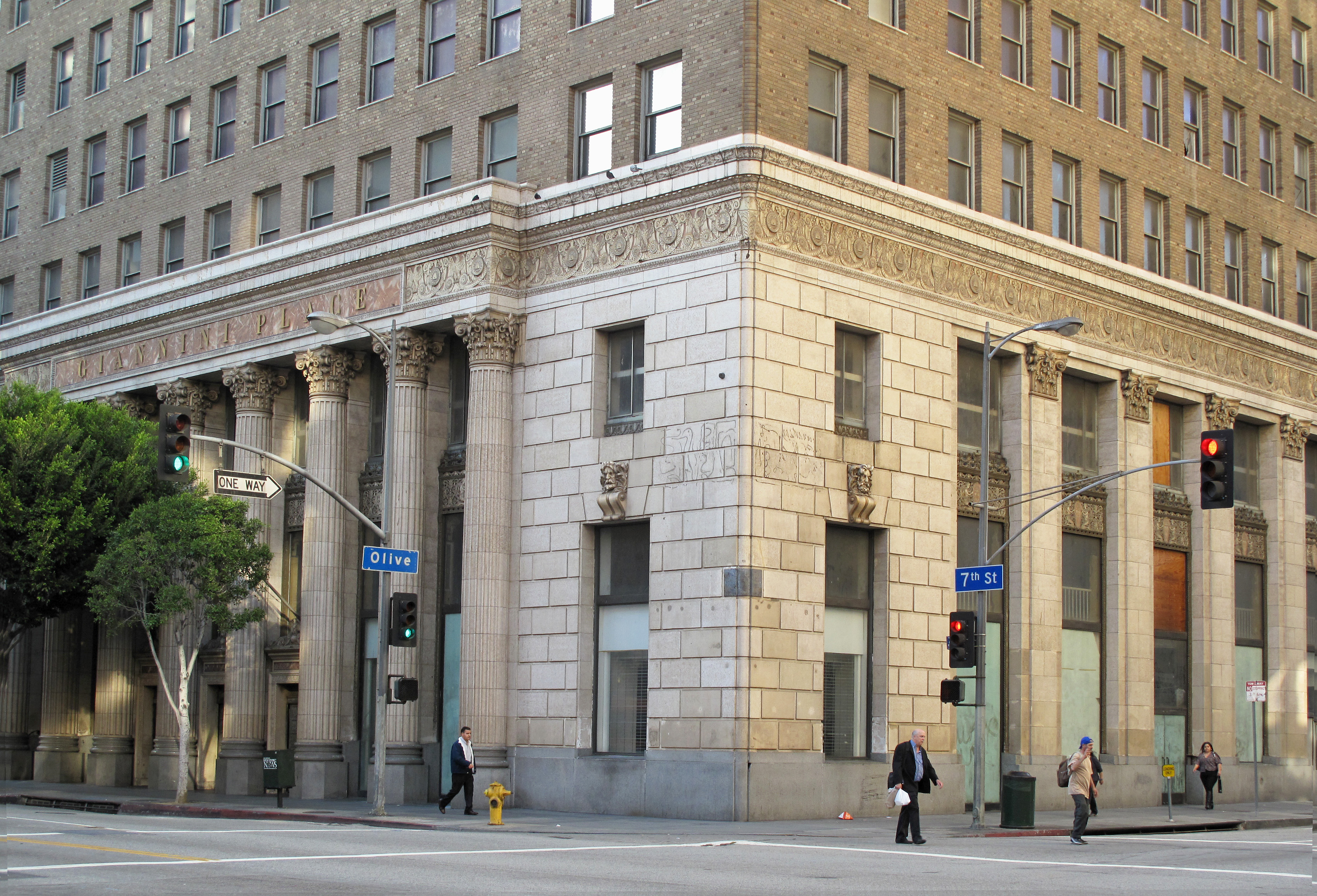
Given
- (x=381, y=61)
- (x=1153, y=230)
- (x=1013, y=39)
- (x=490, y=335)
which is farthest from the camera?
(x=1153, y=230)

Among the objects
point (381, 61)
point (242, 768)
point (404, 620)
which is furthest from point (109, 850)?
point (381, 61)

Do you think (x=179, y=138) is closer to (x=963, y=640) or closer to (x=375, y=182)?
(x=375, y=182)

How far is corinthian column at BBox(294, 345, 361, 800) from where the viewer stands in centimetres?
3847

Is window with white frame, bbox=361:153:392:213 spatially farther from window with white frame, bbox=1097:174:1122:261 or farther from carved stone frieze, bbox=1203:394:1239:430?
carved stone frieze, bbox=1203:394:1239:430

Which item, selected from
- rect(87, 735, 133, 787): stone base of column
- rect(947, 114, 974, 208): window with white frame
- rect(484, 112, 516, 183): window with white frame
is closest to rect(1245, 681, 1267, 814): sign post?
rect(947, 114, 974, 208): window with white frame

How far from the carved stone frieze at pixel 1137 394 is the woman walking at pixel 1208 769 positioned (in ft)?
28.1

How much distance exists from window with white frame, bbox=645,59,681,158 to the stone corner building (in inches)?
3.5

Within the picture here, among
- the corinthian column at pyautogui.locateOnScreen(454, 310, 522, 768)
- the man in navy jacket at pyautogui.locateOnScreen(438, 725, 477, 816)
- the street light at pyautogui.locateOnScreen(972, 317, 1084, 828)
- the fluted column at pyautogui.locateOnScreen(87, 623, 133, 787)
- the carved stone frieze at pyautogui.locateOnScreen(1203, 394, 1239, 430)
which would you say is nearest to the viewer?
the street light at pyautogui.locateOnScreen(972, 317, 1084, 828)

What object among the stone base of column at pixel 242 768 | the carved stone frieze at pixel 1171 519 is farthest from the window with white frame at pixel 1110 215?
the stone base of column at pixel 242 768

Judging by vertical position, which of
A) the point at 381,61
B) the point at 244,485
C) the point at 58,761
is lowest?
the point at 58,761

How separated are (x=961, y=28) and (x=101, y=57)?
28426 mm

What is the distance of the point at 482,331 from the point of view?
36.0 meters

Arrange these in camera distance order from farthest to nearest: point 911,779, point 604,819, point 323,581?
point 323,581, point 604,819, point 911,779

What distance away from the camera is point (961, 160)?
38.1 meters
